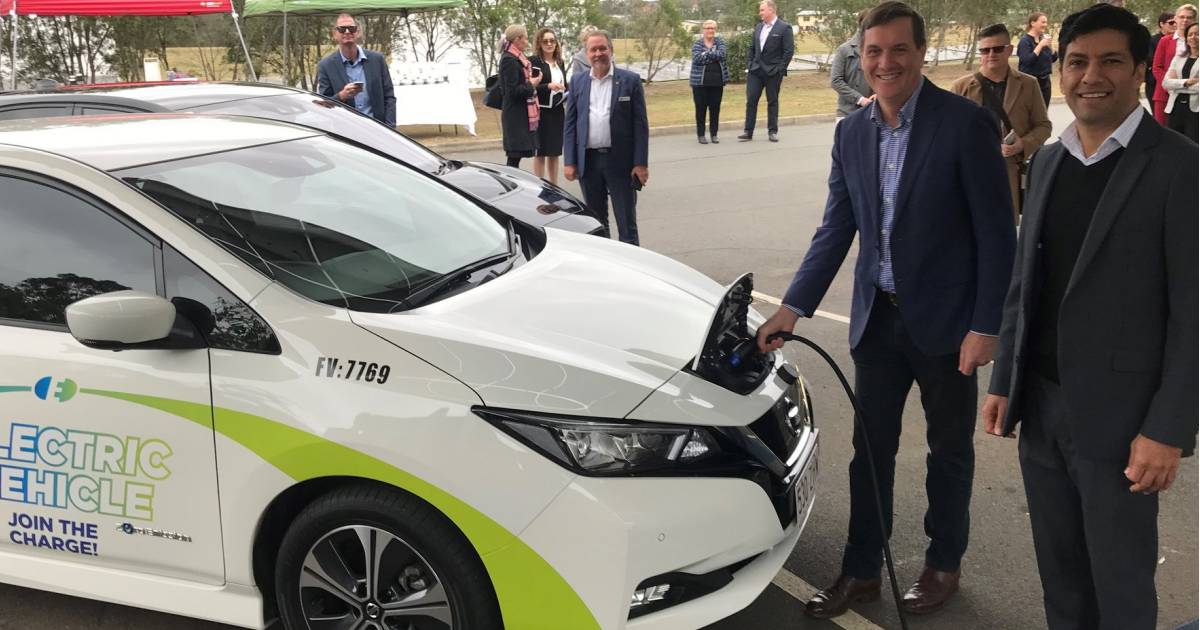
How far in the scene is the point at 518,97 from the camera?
33.1 feet

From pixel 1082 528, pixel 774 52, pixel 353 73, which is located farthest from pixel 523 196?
pixel 774 52

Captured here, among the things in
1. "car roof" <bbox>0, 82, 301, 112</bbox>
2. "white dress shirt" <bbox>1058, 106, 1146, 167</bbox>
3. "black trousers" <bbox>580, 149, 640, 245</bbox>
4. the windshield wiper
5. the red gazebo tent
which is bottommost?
"black trousers" <bbox>580, 149, 640, 245</bbox>

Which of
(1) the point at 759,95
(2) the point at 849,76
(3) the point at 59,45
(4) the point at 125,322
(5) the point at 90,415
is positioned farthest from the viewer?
(3) the point at 59,45

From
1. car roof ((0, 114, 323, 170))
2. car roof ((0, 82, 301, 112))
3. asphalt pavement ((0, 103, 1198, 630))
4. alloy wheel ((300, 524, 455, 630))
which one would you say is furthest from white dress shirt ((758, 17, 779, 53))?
alloy wheel ((300, 524, 455, 630))

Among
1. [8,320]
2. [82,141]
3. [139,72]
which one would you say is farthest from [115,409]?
[139,72]

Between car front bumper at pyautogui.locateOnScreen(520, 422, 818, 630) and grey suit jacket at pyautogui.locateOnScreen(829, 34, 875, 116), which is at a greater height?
grey suit jacket at pyautogui.locateOnScreen(829, 34, 875, 116)

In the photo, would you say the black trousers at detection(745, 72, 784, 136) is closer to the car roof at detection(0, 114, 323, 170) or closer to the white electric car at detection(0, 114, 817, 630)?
the car roof at detection(0, 114, 323, 170)

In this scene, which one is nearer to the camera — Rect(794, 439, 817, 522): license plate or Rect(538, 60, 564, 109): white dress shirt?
Rect(794, 439, 817, 522): license plate

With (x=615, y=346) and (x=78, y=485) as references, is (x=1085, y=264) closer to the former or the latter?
(x=615, y=346)

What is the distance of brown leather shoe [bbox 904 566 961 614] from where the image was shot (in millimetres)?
Result: 3506

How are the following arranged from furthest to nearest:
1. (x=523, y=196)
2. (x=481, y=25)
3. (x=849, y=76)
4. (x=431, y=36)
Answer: (x=481, y=25)
(x=431, y=36)
(x=849, y=76)
(x=523, y=196)

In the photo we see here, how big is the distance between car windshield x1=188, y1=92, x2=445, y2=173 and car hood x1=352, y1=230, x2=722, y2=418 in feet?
11.3

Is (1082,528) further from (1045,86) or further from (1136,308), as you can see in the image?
(1045,86)

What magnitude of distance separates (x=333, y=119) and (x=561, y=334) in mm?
4555
